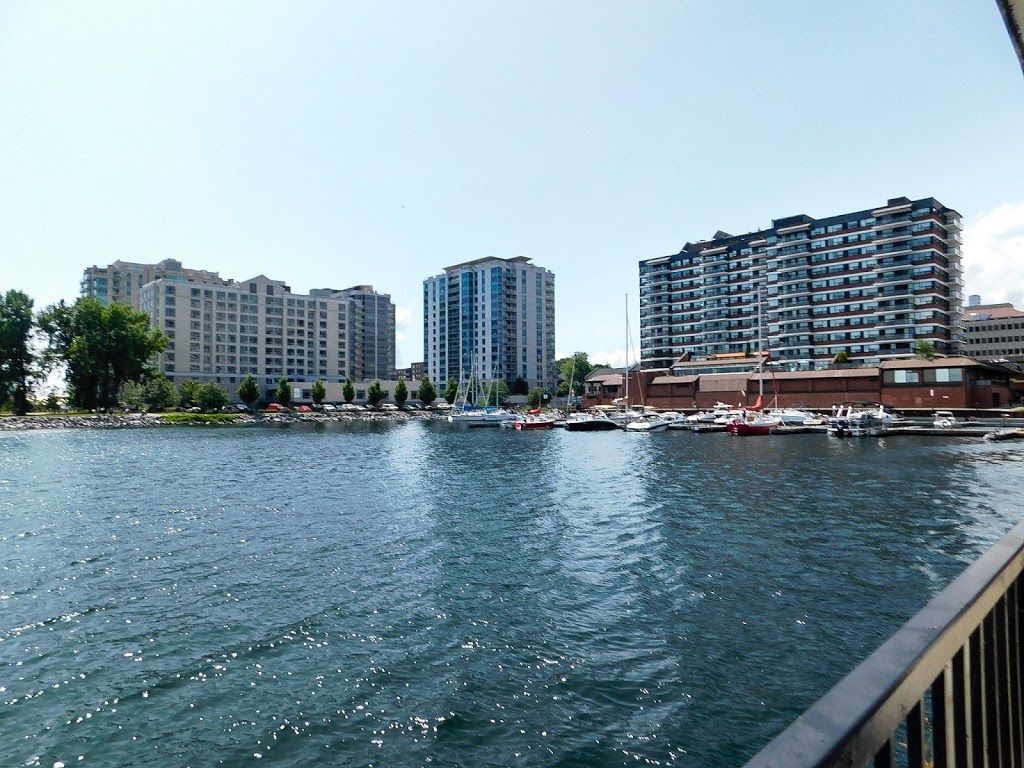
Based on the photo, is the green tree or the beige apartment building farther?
the beige apartment building

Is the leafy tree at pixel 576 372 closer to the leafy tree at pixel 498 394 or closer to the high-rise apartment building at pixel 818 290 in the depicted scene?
the leafy tree at pixel 498 394

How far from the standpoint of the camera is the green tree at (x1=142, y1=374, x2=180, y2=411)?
332ft

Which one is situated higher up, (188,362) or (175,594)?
(188,362)

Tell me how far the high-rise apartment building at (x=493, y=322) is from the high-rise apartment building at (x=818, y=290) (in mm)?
37863

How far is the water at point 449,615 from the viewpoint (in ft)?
27.7

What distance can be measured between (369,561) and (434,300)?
15544 cm

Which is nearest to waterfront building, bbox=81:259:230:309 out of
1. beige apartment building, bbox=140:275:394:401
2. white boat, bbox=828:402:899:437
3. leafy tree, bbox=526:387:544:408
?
beige apartment building, bbox=140:275:394:401

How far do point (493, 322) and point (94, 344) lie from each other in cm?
8825

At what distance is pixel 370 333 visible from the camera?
600 feet

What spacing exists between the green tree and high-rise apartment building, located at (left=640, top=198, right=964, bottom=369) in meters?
93.2

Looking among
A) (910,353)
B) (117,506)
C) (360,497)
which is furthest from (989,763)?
(910,353)

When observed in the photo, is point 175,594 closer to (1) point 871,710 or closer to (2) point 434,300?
(1) point 871,710

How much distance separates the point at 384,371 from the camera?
18750 cm

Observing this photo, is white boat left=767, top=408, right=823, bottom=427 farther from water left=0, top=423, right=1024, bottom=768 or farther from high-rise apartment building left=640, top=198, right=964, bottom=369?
water left=0, top=423, right=1024, bottom=768
